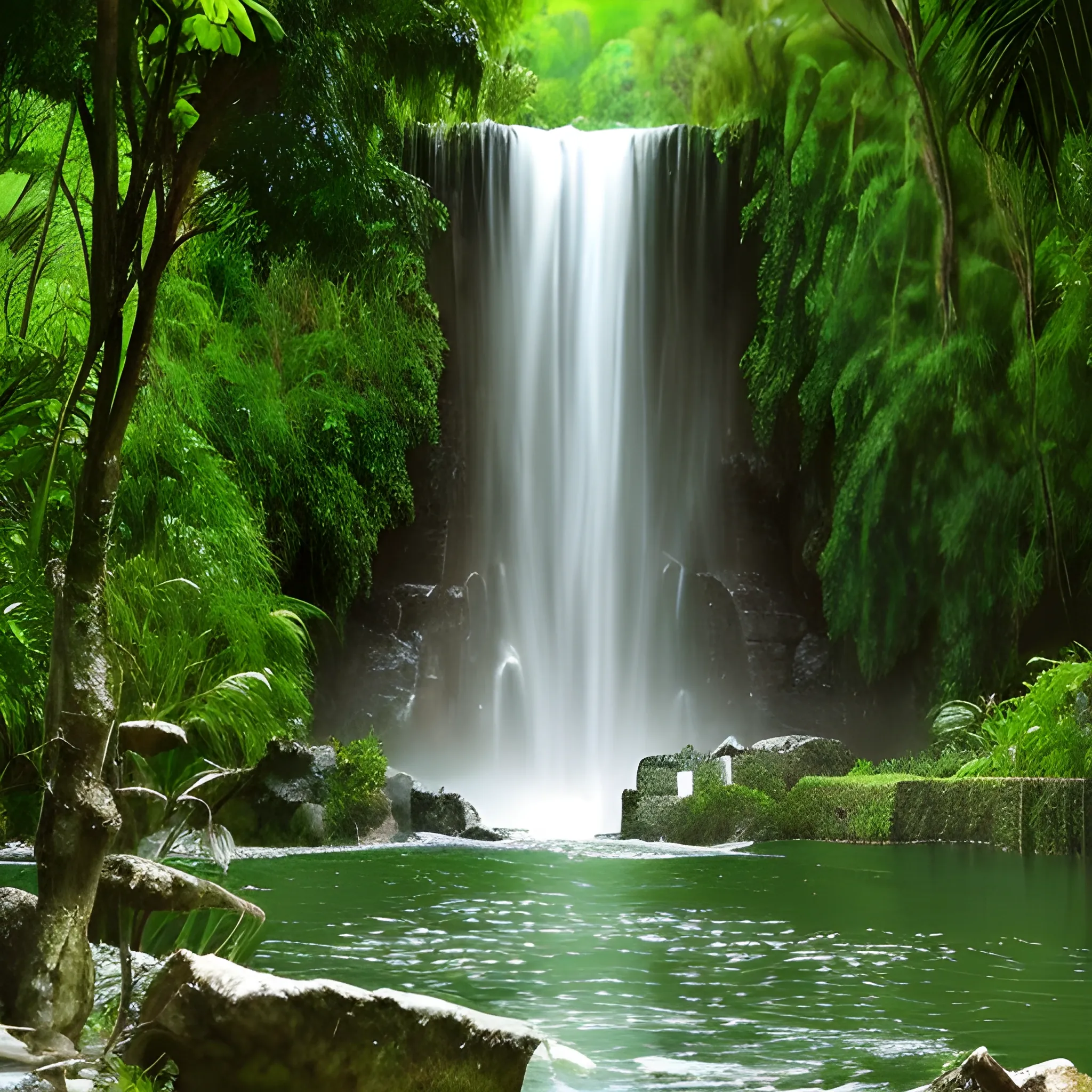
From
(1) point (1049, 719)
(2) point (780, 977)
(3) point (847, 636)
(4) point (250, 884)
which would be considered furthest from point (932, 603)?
(2) point (780, 977)

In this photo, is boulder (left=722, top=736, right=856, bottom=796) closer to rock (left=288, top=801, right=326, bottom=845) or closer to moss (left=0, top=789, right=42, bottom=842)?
rock (left=288, top=801, right=326, bottom=845)

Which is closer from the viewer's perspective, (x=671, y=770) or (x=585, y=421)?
(x=671, y=770)

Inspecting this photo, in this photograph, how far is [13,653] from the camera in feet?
25.0

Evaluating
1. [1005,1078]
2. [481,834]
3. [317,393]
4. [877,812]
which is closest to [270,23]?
[1005,1078]

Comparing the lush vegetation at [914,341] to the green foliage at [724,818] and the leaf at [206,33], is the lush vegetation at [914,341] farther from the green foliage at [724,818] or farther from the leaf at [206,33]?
the leaf at [206,33]

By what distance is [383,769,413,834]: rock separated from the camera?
1294 cm

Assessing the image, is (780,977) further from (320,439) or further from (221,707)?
(320,439)

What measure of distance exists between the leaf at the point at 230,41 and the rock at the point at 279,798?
8.79 m

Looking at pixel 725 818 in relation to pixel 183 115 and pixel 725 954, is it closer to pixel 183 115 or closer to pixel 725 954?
pixel 725 954

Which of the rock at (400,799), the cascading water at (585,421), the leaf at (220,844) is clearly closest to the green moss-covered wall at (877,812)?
the rock at (400,799)

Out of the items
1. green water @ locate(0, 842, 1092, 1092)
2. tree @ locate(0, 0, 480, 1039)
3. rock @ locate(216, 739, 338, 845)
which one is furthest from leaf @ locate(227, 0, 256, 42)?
rock @ locate(216, 739, 338, 845)

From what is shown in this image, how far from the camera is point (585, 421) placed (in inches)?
797

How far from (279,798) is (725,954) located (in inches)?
257

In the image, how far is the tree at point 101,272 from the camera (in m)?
3.49
